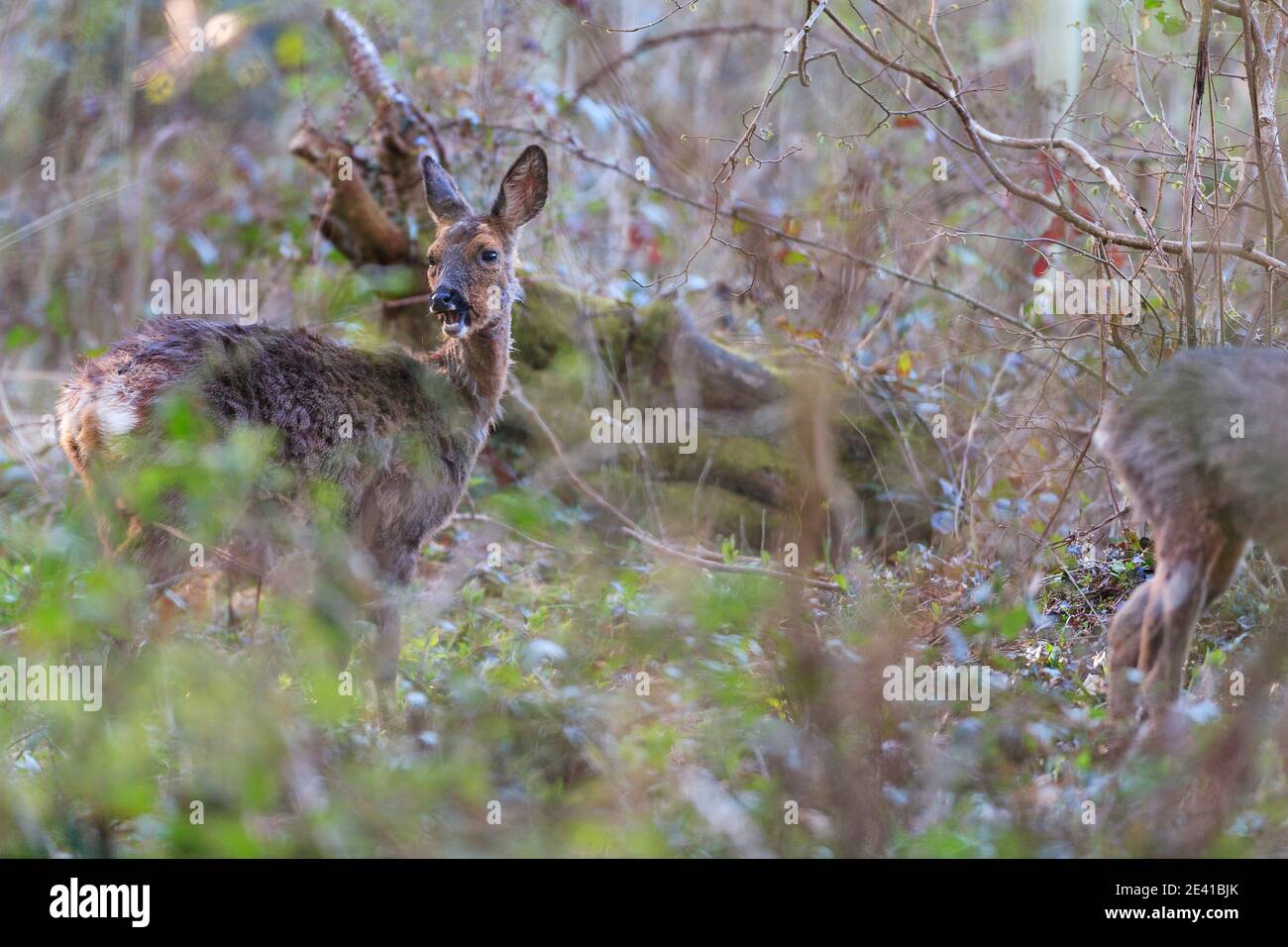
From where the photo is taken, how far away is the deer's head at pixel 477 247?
7230 mm

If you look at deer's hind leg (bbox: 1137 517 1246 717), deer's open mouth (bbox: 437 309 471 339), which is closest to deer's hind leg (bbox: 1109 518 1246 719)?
deer's hind leg (bbox: 1137 517 1246 717)

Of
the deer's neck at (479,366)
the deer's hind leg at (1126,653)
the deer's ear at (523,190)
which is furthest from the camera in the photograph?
the deer's ear at (523,190)

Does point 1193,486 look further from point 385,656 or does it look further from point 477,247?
point 477,247

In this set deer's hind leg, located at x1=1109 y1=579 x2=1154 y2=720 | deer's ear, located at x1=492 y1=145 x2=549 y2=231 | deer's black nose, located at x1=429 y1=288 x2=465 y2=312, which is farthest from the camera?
deer's ear, located at x1=492 y1=145 x2=549 y2=231

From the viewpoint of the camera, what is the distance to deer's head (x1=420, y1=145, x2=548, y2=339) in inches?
285

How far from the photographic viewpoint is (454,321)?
7.18 m

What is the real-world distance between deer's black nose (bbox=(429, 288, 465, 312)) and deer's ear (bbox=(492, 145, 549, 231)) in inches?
30.7

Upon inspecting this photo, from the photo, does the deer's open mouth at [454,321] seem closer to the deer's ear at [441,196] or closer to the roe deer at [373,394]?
the roe deer at [373,394]

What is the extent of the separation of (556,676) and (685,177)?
5651 mm

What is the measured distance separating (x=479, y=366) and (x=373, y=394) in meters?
0.83

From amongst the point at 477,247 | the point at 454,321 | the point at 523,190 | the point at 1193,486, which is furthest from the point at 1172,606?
the point at 523,190

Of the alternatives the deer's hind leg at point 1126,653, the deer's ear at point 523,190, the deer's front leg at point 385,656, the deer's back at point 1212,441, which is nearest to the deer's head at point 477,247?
the deer's ear at point 523,190

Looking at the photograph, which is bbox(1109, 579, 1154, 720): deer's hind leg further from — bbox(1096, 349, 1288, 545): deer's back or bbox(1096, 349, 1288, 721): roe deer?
bbox(1096, 349, 1288, 545): deer's back

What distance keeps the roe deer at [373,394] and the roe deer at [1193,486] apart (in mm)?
3358
